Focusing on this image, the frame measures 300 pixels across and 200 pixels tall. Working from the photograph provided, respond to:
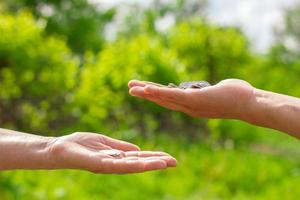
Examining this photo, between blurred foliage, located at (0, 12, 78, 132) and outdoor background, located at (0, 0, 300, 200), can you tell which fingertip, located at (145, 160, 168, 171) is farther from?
blurred foliage, located at (0, 12, 78, 132)

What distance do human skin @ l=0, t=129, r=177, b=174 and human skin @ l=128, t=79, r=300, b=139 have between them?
7.2 inches

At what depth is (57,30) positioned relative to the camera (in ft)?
34.3

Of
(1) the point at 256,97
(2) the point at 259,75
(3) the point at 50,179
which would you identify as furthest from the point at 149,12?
(1) the point at 256,97

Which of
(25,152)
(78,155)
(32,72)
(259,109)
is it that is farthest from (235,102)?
(32,72)

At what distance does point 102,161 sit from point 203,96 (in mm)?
397

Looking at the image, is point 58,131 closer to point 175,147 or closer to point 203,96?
point 175,147

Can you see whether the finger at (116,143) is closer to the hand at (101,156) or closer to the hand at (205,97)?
the hand at (101,156)

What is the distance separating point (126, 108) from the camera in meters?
8.60

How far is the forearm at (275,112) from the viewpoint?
81.0 inches

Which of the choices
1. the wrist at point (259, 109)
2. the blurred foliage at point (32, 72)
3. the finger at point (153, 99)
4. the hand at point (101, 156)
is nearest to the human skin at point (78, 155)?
the hand at point (101, 156)

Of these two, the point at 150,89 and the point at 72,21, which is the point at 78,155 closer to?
the point at 150,89

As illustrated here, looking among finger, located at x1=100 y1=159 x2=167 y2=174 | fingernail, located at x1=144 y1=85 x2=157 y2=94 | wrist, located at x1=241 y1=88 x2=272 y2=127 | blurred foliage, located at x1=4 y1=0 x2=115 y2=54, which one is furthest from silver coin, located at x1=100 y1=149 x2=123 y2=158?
blurred foliage, located at x1=4 y1=0 x2=115 y2=54

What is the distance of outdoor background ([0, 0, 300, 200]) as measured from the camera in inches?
216

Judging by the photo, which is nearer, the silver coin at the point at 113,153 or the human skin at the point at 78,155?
the human skin at the point at 78,155
